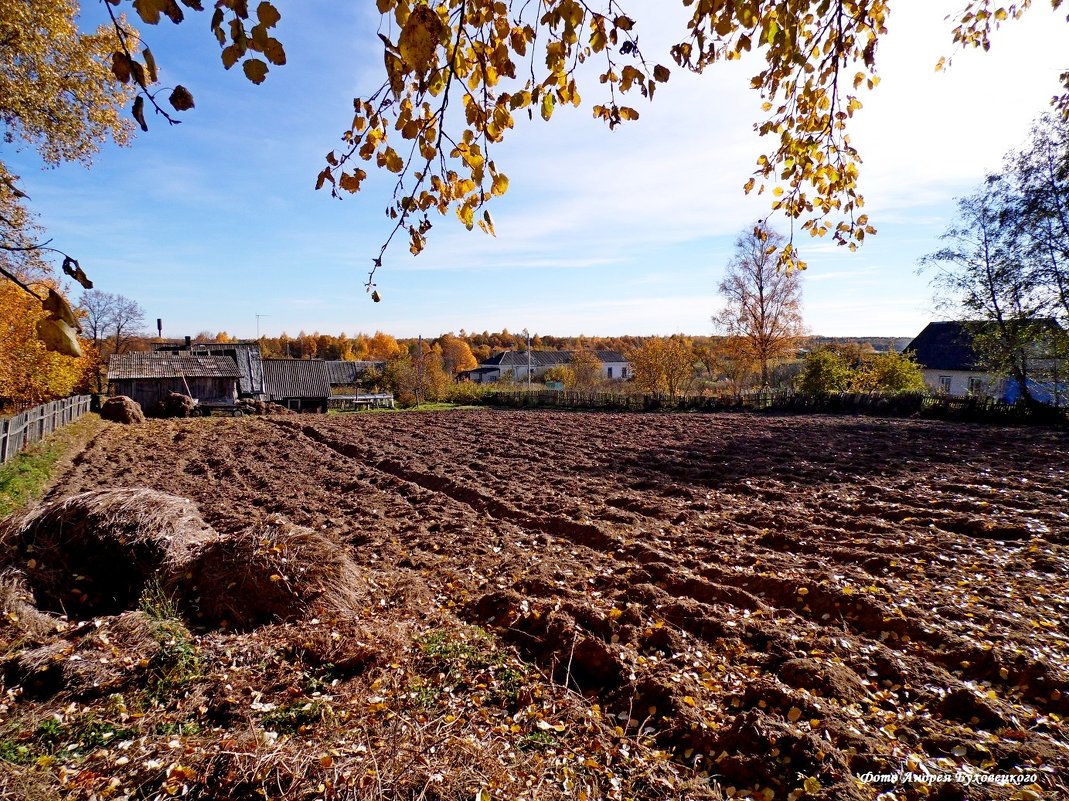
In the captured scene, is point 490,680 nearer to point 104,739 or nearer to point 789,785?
point 789,785

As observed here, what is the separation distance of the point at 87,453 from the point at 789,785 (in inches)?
756

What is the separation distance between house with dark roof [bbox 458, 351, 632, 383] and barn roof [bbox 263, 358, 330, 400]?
2978cm

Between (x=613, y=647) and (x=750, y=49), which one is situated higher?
A: (x=750, y=49)

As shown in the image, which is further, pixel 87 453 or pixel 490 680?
pixel 87 453

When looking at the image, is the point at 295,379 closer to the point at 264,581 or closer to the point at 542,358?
the point at 264,581

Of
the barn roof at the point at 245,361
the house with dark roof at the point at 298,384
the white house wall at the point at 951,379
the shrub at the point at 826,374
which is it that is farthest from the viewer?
the house with dark roof at the point at 298,384

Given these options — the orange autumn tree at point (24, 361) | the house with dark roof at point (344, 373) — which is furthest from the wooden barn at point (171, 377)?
the house with dark roof at point (344, 373)

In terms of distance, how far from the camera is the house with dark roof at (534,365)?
228 feet

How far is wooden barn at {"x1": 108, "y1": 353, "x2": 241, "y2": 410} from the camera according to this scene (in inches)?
1187

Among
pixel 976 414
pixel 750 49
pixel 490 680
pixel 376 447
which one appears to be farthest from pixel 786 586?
pixel 976 414

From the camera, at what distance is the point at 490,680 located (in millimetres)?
4035

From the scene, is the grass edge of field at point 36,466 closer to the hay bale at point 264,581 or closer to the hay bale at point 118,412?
the hay bale at point 264,581

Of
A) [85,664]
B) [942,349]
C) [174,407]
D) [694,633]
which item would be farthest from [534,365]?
[85,664]

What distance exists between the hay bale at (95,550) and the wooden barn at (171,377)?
30.0 meters
